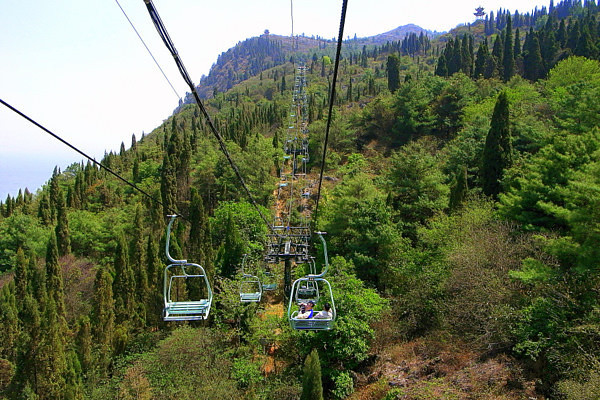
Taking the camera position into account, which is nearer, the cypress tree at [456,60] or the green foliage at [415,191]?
the green foliage at [415,191]

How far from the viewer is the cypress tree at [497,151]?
22.4 meters

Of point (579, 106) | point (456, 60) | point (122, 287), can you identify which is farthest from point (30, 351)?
point (456, 60)

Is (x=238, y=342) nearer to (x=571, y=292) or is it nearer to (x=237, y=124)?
(x=571, y=292)

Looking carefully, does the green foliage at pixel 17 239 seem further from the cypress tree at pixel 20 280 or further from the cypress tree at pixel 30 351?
the cypress tree at pixel 30 351

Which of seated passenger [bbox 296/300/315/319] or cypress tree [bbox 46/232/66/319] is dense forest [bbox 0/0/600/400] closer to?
cypress tree [bbox 46/232/66/319]

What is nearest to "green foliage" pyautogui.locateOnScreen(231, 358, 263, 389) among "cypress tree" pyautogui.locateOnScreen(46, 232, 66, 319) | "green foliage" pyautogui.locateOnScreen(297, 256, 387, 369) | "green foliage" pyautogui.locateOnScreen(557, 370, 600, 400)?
"green foliage" pyautogui.locateOnScreen(297, 256, 387, 369)

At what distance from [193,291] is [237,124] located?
3299 centimetres

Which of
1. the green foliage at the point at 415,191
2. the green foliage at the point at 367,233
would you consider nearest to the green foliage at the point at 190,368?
the green foliage at the point at 367,233

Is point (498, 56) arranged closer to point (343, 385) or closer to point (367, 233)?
point (367, 233)

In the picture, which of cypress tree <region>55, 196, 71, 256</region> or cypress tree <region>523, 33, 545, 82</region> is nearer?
cypress tree <region>55, 196, 71, 256</region>

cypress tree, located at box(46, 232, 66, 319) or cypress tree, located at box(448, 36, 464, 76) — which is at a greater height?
cypress tree, located at box(448, 36, 464, 76)

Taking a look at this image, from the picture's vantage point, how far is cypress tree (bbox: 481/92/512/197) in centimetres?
2241

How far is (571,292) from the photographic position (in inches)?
422

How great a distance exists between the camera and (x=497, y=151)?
22547 mm
